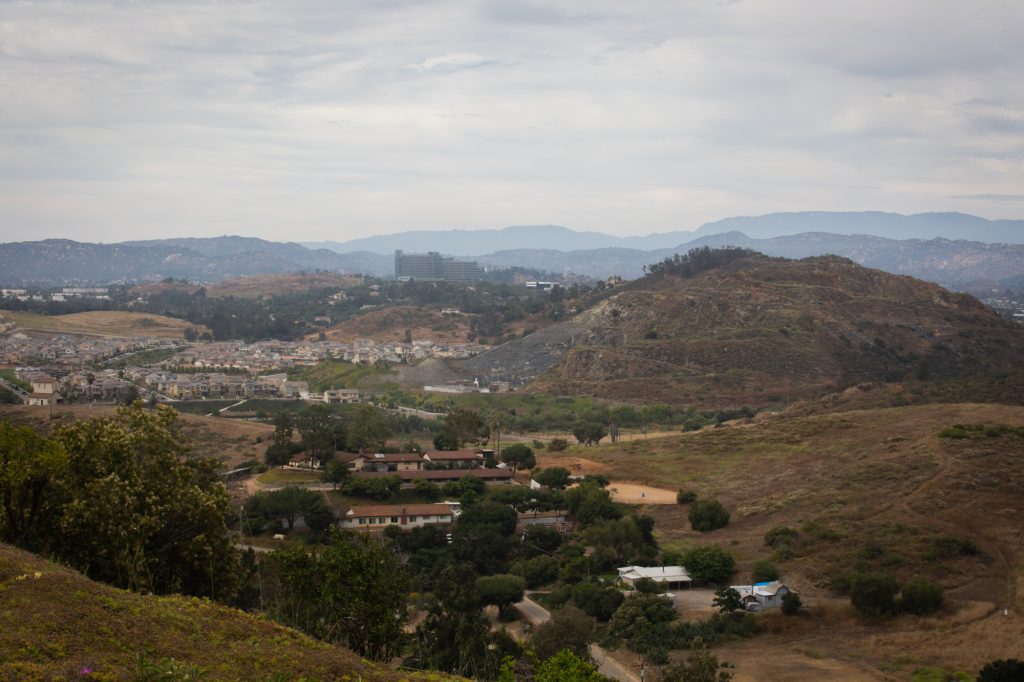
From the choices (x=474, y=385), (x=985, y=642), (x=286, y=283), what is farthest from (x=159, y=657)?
(x=286, y=283)

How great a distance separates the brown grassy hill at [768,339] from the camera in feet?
208

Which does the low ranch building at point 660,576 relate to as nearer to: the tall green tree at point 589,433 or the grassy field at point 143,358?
the tall green tree at point 589,433

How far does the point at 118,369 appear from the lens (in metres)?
68.8

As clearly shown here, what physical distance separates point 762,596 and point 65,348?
70.6m

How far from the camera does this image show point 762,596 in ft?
73.3

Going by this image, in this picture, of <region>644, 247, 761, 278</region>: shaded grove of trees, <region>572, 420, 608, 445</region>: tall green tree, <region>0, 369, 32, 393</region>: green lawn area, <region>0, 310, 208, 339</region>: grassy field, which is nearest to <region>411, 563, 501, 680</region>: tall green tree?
<region>572, 420, 608, 445</region>: tall green tree

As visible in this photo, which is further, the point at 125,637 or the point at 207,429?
the point at 207,429

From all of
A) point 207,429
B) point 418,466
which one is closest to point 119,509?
point 418,466

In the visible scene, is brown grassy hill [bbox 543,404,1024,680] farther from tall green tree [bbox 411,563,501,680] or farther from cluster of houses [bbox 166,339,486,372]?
cluster of houses [bbox 166,339,486,372]

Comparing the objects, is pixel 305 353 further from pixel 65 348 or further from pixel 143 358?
pixel 65 348

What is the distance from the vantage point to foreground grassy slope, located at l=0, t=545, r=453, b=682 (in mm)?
7762

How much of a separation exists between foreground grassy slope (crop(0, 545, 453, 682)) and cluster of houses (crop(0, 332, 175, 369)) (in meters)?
64.1

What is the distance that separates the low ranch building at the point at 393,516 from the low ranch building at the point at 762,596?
10311 millimetres

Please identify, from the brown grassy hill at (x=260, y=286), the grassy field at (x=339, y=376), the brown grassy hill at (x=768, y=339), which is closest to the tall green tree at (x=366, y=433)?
the brown grassy hill at (x=768, y=339)
